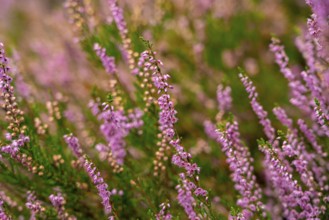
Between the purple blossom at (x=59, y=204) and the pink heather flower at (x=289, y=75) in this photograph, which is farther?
the pink heather flower at (x=289, y=75)

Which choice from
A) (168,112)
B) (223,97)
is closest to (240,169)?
(168,112)

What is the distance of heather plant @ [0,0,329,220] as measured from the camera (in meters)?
4.27

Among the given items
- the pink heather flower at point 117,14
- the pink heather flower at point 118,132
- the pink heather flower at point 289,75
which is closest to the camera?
the pink heather flower at point 289,75

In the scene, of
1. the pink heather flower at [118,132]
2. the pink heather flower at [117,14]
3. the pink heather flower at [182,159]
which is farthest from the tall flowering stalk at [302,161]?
the pink heather flower at [117,14]

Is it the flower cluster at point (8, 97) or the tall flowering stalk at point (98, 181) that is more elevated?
the flower cluster at point (8, 97)

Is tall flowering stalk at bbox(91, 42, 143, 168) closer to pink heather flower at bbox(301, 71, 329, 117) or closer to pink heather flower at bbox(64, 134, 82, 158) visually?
pink heather flower at bbox(64, 134, 82, 158)

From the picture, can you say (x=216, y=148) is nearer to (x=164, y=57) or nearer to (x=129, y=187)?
(x=129, y=187)

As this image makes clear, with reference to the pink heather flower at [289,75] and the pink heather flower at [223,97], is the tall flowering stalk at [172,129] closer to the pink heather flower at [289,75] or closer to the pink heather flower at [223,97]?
the pink heather flower at [289,75]

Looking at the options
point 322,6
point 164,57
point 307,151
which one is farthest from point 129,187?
point 164,57

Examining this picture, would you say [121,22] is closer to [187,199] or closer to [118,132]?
[118,132]

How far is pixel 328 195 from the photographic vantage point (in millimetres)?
4746

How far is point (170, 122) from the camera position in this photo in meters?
3.94

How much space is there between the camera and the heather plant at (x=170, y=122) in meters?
4.27

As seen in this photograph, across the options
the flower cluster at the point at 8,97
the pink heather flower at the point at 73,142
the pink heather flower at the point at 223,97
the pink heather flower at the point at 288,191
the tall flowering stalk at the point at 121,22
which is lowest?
the pink heather flower at the point at 288,191
